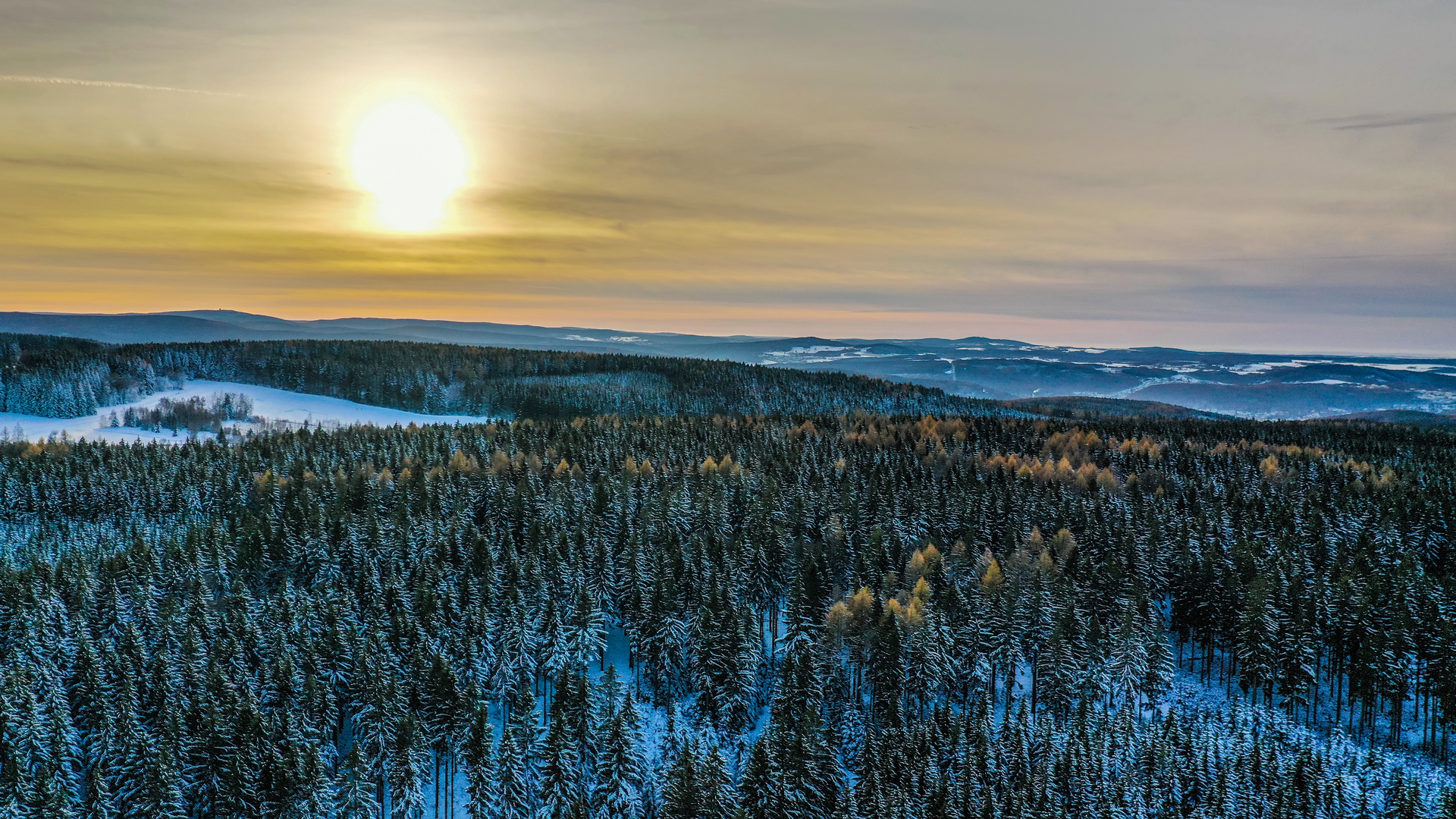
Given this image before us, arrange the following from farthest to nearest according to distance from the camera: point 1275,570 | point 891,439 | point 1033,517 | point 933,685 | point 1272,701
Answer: point 891,439 < point 1033,517 < point 1275,570 < point 1272,701 < point 933,685

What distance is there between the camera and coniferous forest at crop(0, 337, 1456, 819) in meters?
59.0

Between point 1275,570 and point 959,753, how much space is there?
4742cm

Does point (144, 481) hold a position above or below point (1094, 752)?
above

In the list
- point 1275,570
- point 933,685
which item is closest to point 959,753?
point 933,685

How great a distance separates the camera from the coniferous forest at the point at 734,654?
2324 inches

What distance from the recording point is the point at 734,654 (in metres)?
71.1

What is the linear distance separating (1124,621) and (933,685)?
19517 mm


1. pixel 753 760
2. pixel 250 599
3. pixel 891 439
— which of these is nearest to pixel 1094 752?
pixel 753 760

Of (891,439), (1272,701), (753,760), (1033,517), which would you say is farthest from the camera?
(891,439)

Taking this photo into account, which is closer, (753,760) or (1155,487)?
(753,760)

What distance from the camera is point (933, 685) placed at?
7012 centimetres

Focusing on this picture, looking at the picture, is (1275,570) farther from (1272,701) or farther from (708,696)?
(708,696)

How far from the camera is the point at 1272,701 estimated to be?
77875mm

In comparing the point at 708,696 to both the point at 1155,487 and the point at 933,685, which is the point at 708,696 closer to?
the point at 933,685
